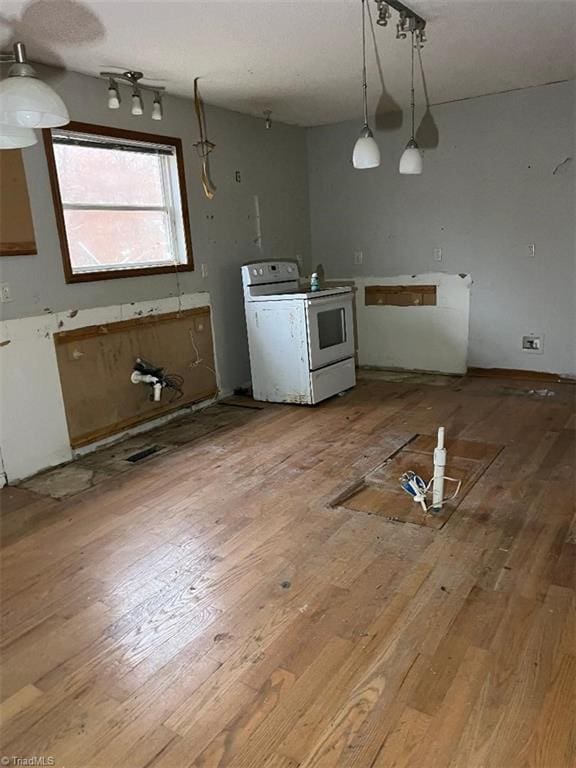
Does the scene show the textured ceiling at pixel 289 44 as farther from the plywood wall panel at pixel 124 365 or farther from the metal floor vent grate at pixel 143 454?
the metal floor vent grate at pixel 143 454

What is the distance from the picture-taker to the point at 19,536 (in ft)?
8.13

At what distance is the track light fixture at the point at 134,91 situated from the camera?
3.25 metres

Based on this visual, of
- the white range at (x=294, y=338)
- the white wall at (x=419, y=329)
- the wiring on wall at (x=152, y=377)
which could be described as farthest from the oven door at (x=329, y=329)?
the wiring on wall at (x=152, y=377)

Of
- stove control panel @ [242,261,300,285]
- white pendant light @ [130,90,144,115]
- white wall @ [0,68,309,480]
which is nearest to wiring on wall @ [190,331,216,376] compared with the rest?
white wall @ [0,68,309,480]

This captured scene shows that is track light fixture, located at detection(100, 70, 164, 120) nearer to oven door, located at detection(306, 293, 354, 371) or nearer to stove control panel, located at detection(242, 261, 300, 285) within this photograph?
stove control panel, located at detection(242, 261, 300, 285)

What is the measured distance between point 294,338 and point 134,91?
1957 mm

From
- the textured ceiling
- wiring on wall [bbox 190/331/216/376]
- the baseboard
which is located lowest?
the baseboard

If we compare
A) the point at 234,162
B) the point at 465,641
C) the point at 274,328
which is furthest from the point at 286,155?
the point at 465,641

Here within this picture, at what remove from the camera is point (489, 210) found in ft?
14.7

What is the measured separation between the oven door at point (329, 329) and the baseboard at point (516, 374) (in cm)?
122

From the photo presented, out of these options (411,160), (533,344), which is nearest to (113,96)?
(411,160)

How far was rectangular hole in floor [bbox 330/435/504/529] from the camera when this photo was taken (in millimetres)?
2465

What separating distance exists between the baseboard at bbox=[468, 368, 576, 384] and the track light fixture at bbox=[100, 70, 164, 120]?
332cm

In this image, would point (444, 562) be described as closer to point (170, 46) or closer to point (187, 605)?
point (187, 605)
